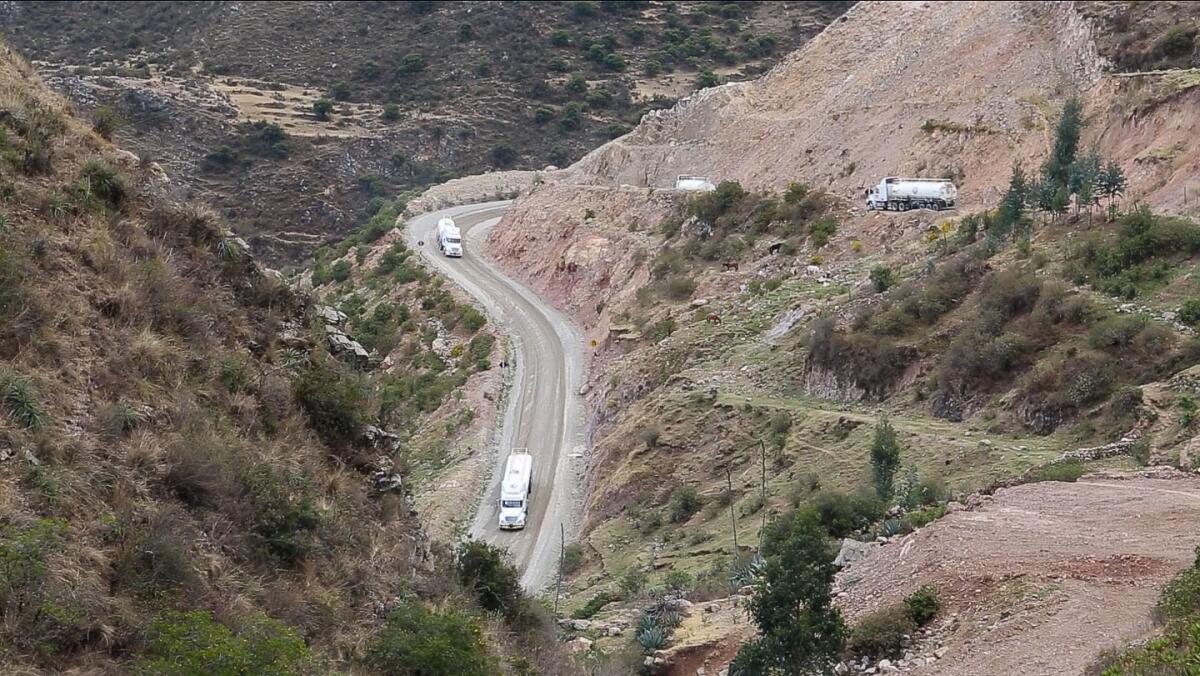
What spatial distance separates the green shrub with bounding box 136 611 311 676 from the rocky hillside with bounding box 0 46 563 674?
22 millimetres

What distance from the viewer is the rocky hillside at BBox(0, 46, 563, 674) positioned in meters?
9.31

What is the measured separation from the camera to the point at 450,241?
52.6m

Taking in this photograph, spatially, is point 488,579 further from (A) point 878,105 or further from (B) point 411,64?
(B) point 411,64

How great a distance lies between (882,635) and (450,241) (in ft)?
134

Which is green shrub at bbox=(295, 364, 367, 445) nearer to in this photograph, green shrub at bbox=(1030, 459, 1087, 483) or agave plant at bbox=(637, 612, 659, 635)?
agave plant at bbox=(637, 612, 659, 635)

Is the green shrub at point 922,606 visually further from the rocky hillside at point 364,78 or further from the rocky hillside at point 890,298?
the rocky hillside at point 364,78

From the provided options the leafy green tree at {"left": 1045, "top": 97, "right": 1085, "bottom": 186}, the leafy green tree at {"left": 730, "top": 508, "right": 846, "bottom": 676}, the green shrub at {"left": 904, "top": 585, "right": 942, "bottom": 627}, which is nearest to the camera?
the leafy green tree at {"left": 730, "top": 508, "right": 846, "bottom": 676}

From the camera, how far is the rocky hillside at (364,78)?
2783 inches

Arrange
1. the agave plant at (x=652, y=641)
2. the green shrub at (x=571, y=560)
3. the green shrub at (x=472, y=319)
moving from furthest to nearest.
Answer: the green shrub at (x=472, y=319), the green shrub at (x=571, y=560), the agave plant at (x=652, y=641)

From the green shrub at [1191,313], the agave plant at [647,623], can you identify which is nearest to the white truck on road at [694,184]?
the green shrub at [1191,313]

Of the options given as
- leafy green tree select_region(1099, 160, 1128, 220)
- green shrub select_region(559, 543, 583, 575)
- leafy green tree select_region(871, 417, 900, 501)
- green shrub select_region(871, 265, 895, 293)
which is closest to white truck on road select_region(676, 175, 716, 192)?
green shrub select_region(871, 265, 895, 293)

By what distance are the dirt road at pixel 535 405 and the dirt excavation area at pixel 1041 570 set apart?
1090 cm

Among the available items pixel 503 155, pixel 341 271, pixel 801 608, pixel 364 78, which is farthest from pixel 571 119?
pixel 801 608

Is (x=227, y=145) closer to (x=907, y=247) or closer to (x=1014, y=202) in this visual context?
(x=907, y=247)
